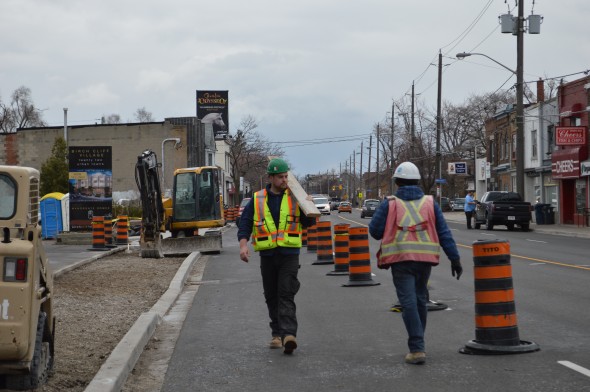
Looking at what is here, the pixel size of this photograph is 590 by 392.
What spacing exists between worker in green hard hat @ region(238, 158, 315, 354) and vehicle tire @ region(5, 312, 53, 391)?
8.39 ft

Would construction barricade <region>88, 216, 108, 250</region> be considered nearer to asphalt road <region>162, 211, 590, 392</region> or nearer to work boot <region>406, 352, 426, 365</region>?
asphalt road <region>162, 211, 590, 392</region>

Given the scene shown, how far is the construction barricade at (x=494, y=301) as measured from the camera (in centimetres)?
779

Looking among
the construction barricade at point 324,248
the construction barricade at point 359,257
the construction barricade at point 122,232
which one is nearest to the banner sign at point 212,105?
the construction barricade at point 122,232

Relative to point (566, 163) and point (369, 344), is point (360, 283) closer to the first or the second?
point (369, 344)

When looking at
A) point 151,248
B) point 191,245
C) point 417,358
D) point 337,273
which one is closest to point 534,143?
point 191,245

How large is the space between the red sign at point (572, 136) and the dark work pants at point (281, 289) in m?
35.5

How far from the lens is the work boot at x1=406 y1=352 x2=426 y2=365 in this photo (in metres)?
7.51

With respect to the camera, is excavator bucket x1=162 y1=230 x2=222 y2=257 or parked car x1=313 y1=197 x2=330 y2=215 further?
parked car x1=313 y1=197 x2=330 y2=215

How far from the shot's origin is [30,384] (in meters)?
5.84

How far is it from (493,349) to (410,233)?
1395 millimetres

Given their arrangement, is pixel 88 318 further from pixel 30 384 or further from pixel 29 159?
pixel 29 159

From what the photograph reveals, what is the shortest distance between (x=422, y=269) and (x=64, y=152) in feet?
164

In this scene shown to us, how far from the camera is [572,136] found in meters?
41.1

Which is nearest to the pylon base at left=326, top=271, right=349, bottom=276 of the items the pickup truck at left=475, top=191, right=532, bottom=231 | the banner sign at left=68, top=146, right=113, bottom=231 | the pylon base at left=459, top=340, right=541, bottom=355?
the pylon base at left=459, top=340, right=541, bottom=355
